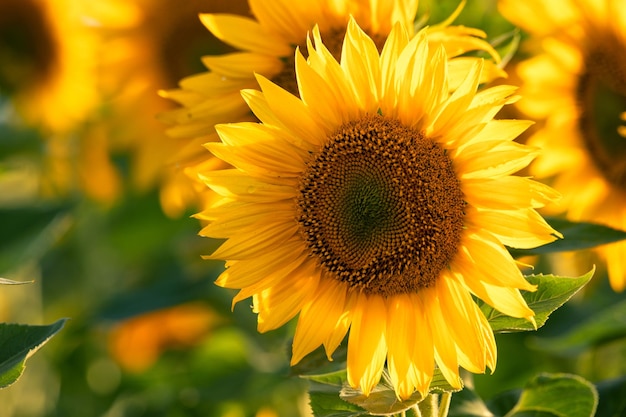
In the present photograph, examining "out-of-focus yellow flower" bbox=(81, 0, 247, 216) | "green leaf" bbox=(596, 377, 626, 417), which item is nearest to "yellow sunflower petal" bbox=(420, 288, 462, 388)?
"green leaf" bbox=(596, 377, 626, 417)

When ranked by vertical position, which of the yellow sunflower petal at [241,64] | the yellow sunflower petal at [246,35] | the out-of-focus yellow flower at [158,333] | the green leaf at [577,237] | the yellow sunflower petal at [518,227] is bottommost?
the out-of-focus yellow flower at [158,333]

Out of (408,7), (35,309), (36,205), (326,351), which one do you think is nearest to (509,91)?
(408,7)

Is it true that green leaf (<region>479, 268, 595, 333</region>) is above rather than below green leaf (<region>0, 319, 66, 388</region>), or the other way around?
above

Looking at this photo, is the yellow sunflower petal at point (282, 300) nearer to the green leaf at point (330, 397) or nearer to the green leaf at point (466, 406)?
the green leaf at point (330, 397)

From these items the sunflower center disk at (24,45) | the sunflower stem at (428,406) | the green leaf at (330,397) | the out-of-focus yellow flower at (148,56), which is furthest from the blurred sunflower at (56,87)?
the sunflower stem at (428,406)

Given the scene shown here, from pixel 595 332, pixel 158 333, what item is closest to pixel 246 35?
pixel 595 332

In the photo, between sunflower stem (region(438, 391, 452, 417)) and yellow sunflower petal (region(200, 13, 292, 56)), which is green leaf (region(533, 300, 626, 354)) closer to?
sunflower stem (region(438, 391, 452, 417))
